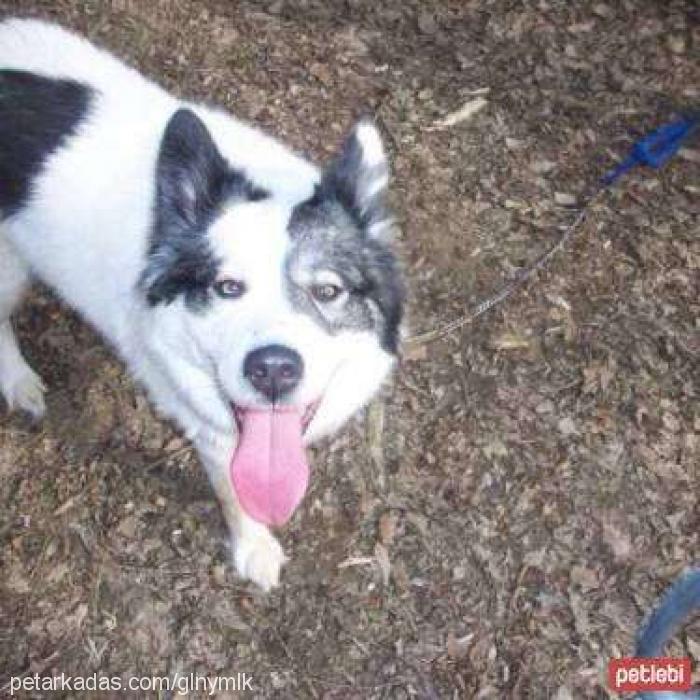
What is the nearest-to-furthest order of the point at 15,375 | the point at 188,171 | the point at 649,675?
the point at 188,171 → the point at 649,675 → the point at 15,375

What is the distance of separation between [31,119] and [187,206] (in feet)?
2.87

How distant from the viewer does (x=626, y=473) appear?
3.79m

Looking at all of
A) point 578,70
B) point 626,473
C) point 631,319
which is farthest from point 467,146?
point 626,473

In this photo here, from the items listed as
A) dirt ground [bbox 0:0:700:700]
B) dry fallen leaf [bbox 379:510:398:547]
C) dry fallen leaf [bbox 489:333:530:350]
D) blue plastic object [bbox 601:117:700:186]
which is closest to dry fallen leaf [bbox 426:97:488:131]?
dirt ground [bbox 0:0:700:700]

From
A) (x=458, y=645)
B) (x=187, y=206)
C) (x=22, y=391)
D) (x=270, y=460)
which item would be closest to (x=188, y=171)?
(x=187, y=206)

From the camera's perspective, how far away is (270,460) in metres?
2.80

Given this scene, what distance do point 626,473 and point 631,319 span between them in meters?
0.87

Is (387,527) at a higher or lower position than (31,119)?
lower

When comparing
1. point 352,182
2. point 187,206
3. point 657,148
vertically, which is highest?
point 352,182

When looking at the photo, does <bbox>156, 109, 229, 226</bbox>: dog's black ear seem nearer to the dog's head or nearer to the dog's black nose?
the dog's head

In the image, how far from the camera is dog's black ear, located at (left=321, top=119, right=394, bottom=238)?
2920 millimetres

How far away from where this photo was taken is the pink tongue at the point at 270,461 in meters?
2.78

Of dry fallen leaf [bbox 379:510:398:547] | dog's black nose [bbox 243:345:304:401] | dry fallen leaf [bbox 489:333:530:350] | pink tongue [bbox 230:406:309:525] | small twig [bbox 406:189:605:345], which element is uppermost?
dog's black nose [bbox 243:345:304:401]

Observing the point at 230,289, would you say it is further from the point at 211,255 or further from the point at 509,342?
the point at 509,342
